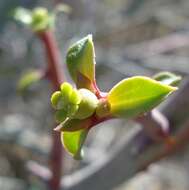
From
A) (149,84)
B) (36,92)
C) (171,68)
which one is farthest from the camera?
(36,92)

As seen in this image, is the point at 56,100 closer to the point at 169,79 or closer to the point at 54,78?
the point at 169,79

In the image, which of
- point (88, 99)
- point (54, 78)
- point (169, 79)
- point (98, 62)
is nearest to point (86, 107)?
point (88, 99)

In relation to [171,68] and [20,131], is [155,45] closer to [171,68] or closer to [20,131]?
[171,68]

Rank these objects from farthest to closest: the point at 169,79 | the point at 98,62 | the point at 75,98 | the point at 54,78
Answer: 1. the point at 98,62
2. the point at 54,78
3. the point at 169,79
4. the point at 75,98

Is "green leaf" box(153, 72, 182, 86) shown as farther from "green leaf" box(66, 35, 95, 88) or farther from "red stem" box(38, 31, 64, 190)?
"red stem" box(38, 31, 64, 190)

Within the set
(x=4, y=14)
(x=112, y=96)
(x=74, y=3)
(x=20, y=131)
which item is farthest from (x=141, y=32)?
(x=112, y=96)
